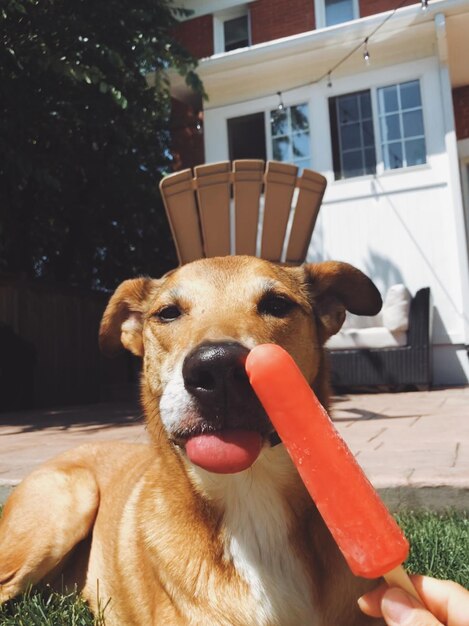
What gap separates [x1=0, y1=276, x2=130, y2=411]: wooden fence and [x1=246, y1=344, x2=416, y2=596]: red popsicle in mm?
8658

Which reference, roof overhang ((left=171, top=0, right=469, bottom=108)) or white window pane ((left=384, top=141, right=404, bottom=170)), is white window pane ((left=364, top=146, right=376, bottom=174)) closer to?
white window pane ((left=384, top=141, right=404, bottom=170))

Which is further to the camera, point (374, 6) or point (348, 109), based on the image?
point (374, 6)

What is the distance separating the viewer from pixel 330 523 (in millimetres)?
1125

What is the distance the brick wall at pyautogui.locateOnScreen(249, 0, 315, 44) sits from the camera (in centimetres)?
1148

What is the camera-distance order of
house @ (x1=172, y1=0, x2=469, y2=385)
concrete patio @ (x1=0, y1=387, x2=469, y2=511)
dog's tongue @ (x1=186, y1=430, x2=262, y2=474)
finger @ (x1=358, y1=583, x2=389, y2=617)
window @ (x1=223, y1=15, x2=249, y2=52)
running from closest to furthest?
1. finger @ (x1=358, y1=583, x2=389, y2=617)
2. dog's tongue @ (x1=186, y1=430, x2=262, y2=474)
3. concrete patio @ (x1=0, y1=387, x2=469, y2=511)
4. house @ (x1=172, y1=0, x2=469, y2=385)
5. window @ (x1=223, y1=15, x2=249, y2=52)

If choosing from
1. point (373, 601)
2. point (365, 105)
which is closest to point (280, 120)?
point (365, 105)

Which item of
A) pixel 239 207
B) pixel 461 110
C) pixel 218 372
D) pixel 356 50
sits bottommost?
pixel 218 372

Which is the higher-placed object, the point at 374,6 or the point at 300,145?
the point at 374,6

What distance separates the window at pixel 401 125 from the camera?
1012 cm

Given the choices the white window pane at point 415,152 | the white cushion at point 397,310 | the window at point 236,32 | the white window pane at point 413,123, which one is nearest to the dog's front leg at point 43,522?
the white cushion at point 397,310

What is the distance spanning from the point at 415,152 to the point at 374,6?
328 centimetres

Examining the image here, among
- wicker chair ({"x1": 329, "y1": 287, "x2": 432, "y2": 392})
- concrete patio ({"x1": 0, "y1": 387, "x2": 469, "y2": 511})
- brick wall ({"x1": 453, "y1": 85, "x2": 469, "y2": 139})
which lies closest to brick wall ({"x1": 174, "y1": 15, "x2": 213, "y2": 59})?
brick wall ({"x1": 453, "y1": 85, "x2": 469, "y2": 139})

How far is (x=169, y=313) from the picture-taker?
2.17 meters

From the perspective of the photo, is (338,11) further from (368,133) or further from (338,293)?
(338,293)
